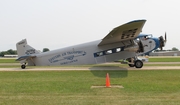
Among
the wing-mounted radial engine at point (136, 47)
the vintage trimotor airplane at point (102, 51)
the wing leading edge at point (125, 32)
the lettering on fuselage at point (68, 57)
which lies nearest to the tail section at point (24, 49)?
the vintage trimotor airplane at point (102, 51)

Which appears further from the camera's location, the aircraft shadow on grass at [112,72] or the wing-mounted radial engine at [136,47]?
the wing-mounted radial engine at [136,47]

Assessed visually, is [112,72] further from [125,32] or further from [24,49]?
[24,49]

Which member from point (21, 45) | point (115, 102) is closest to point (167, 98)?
point (115, 102)

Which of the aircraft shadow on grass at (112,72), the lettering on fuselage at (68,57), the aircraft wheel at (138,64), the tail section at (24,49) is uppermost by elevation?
→ the tail section at (24,49)

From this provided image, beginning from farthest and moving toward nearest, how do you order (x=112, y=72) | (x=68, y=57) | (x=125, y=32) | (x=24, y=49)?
(x=24, y=49) → (x=68, y=57) → (x=125, y=32) → (x=112, y=72)

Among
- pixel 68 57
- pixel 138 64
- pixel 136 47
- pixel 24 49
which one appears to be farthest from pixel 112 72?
pixel 24 49

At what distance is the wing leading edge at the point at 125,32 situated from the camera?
17.5 m

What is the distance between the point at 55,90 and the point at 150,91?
4.36m

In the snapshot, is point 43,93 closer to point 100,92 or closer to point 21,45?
point 100,92

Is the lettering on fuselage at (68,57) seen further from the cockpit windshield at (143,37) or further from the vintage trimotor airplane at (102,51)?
the cockpit windshield at (143,37)

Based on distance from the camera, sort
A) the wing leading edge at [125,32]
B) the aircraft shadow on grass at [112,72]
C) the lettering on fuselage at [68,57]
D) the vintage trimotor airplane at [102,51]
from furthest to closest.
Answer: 1. the lettering on fuselage at [68,57]
2. the vintage trimotor airplane at [102,51]
3. the wing leading edge at [125,32]
4. the aircraft shadow on grass at [112,72]

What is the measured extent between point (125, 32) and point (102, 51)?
12.5ft

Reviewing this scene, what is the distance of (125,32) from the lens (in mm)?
19797

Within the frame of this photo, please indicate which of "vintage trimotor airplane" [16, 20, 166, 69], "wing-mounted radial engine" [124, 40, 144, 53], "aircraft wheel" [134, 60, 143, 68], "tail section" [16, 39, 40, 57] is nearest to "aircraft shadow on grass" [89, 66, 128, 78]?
"vintage trimotor airplane" [16, 20, 166, 69]
